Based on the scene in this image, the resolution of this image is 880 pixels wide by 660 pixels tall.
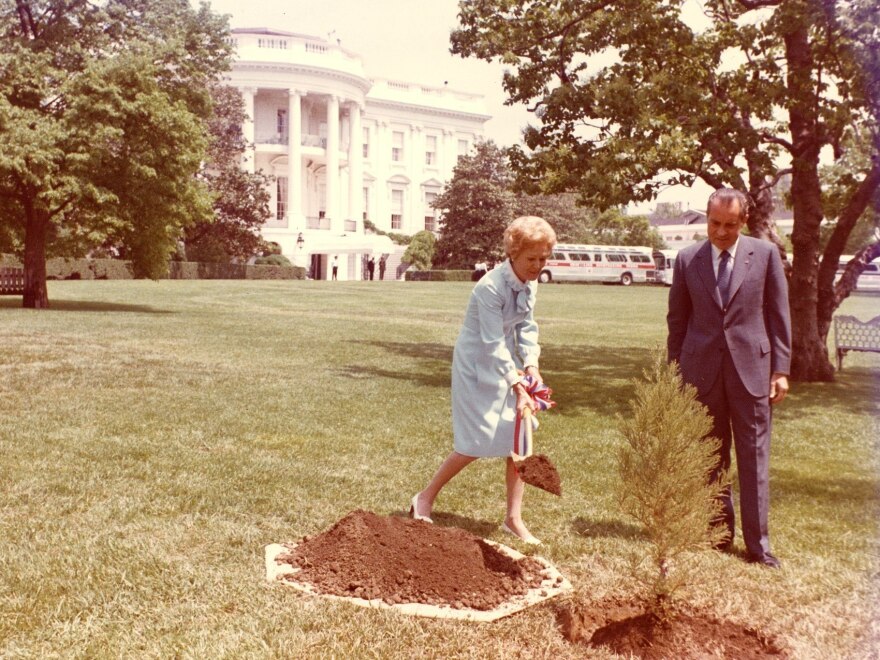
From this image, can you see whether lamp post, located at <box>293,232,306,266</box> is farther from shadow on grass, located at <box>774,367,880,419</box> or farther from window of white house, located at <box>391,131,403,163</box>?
shadow on grass, located at <box>774,367,880,419</box>

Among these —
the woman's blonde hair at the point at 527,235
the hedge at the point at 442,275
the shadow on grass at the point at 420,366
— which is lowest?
the shadow on grass at the point at 420,366

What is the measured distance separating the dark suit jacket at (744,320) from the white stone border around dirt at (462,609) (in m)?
1.36

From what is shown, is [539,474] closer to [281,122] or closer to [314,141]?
[314,141]

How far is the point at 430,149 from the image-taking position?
80312 millimetres

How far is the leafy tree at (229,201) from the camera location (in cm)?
4994

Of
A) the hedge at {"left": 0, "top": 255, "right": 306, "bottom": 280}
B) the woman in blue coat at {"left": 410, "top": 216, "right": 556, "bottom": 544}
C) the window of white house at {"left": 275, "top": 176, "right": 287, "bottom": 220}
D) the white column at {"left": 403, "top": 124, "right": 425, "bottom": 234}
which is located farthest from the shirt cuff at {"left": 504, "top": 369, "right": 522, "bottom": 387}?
the white column at {"left": 403, "top": 124, "right": 425, "bottom": 234}

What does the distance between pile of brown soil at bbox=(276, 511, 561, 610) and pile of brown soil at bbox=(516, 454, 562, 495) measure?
1.48 ft

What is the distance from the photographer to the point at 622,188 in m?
12.0

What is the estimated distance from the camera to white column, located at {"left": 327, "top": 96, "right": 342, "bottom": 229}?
208 feet

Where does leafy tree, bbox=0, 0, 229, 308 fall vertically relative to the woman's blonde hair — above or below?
above

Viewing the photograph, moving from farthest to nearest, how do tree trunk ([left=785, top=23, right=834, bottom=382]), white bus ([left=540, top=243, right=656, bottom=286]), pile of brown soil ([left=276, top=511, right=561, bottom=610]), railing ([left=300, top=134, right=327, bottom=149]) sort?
railing ([left=300, top=134, right=327, bottom=149])
white bus ([left=540, top=243, right=656, bottom=286])
tree trunk ([left=785, top=23, right=834, bottom=382])
pile of brown soil ([left=276, top=511, right=561, bottom=610])

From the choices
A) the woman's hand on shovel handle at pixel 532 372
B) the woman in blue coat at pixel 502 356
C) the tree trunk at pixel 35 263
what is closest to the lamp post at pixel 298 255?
the tree trunk at pixel 35 263

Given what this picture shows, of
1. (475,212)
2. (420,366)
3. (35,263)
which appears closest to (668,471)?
(420,366)

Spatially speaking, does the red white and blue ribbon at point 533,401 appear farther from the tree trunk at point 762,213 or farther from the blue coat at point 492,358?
the tree trunk at point 762,213
